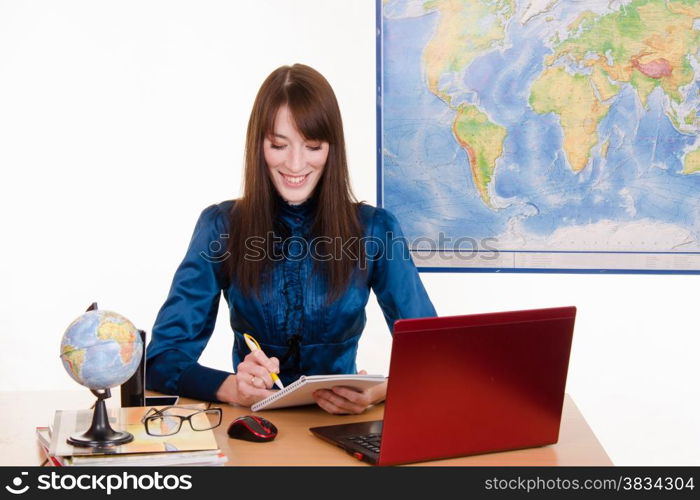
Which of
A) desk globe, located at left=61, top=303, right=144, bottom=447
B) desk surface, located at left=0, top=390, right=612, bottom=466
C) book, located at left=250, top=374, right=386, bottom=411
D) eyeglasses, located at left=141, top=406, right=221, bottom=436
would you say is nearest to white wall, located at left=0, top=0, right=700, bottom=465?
desk surface, located at left=0, top=390, right=612, bottom=466

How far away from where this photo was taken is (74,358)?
4.93 feet

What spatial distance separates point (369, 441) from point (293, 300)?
2.63 feet

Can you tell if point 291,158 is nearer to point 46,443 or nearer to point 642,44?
point 46,443

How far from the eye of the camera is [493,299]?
10.7ft

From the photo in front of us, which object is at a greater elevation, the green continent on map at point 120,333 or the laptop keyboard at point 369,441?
the green continent on map at point 120,333

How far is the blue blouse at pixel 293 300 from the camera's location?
2342mm

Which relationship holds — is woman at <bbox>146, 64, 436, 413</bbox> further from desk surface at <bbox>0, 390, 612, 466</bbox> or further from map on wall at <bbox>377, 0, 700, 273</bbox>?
map on wall at <bbox>377, 0, 700, 273</bbox>

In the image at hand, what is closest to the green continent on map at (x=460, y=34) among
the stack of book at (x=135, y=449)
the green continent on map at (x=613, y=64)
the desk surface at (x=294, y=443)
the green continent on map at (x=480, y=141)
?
the green continent on map at (x=480, y=141)

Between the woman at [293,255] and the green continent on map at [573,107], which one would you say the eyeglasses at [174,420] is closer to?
the woman at [293,255]

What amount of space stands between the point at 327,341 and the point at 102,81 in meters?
1.62

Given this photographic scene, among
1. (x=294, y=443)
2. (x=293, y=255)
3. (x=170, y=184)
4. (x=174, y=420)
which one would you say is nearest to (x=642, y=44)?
(x=293, y=255)

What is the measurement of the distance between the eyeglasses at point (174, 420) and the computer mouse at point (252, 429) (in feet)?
0.14
